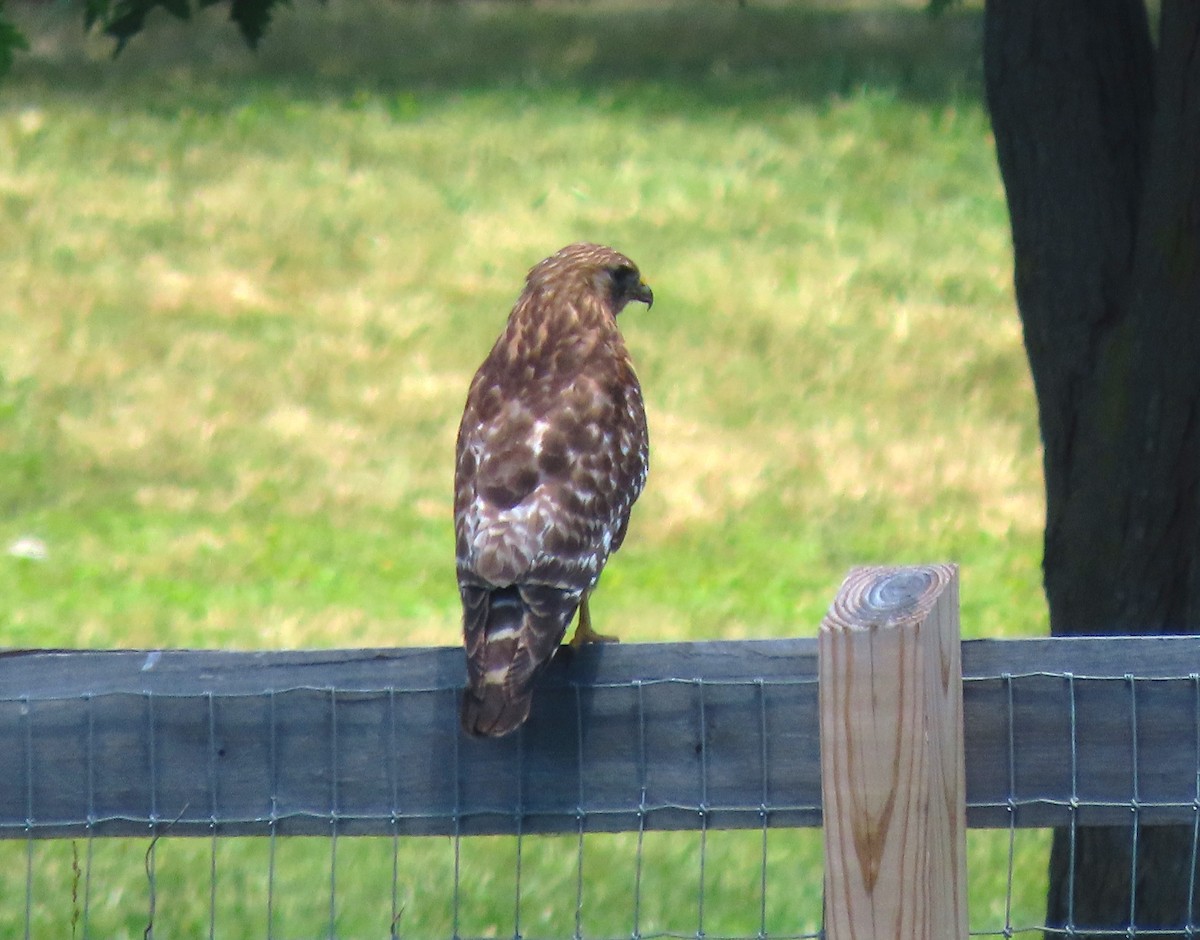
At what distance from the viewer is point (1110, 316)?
464 cm

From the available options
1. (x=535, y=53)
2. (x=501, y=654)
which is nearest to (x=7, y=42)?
(x=501, y=654)

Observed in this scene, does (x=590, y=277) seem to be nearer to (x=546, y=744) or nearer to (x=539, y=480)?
(x=539, y=480)

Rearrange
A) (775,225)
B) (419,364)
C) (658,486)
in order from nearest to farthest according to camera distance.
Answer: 1. (658,486)
2. (419,364)
3. (775,225)

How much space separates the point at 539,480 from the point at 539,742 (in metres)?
0.94

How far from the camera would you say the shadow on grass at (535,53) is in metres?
17.0

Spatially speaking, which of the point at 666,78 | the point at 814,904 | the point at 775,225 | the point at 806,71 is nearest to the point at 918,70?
the point at 806,71

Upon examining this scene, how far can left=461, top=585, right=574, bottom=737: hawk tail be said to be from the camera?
2.57 m

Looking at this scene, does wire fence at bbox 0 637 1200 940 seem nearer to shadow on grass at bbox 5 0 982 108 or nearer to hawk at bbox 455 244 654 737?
hawk at bbox 455 244 654 737

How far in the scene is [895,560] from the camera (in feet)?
30.5

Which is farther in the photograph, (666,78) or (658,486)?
(666,78)

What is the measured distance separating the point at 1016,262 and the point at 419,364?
737 centimetres

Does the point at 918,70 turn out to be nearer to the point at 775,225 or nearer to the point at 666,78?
the point at 666,78

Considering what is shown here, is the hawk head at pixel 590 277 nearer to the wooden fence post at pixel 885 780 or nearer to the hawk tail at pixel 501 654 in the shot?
A: the hawk tail at pixel 501 654

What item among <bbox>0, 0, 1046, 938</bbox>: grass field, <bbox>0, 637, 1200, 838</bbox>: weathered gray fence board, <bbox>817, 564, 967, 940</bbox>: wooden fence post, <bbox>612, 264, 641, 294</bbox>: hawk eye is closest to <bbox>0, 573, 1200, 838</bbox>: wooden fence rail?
<bbox>0, 637, 1200, 838</bbox>: weathered gray fence board
